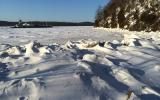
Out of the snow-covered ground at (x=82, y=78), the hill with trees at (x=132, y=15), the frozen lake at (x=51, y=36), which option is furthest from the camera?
the hill with trees at (x=132, y=15)

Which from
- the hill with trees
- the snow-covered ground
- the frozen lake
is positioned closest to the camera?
the snow-covered ground

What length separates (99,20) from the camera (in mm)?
35062

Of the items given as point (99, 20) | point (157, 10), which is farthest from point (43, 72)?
point (99, 20)

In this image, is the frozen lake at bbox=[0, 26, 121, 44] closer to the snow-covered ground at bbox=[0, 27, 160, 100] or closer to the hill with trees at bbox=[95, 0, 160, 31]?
the hill with trees at bbox=[95, 0, 160, 31]

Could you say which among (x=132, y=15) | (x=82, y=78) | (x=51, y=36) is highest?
(x=82, y=78)

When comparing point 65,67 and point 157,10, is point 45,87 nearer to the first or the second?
point 65,67

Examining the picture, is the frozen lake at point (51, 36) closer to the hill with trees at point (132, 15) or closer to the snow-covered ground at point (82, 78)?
the hill with trees at point (132, 15)

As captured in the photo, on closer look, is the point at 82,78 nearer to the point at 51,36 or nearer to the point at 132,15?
the point at 51,36

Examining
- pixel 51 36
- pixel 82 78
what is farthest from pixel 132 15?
pixel 82 78

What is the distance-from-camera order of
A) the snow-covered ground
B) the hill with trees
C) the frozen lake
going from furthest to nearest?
1. the hill with trees
2. the frozen lake
3. the snow-covered ground

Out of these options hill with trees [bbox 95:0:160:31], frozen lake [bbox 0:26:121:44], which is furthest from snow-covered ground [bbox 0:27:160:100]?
hill with trees [bbox 95:0:160:31]

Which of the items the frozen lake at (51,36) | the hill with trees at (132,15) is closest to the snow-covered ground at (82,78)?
the frozen lake at (51,36)

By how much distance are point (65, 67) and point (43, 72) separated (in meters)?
0.34

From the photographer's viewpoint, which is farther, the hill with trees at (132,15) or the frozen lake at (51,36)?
the hill with trees at (132,15)
